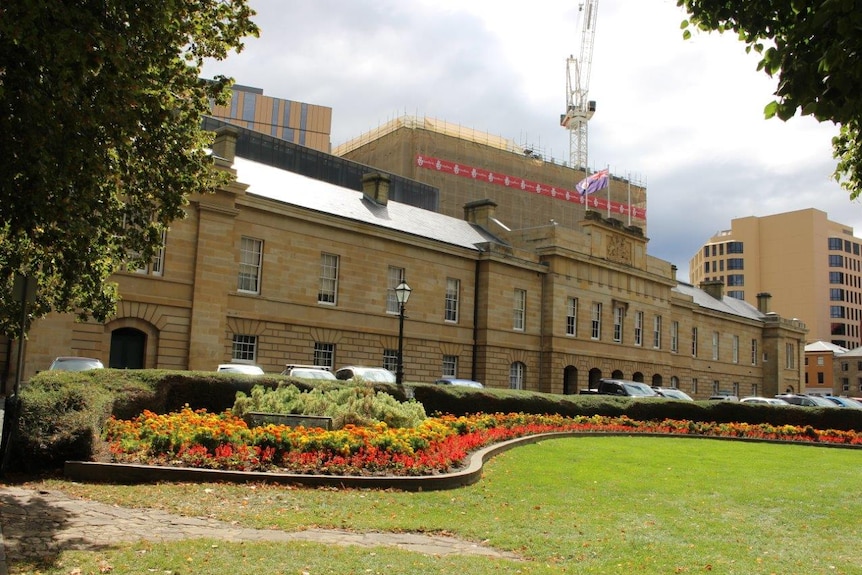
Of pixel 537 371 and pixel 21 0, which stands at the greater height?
pixel 21 0

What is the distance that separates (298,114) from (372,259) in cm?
6947

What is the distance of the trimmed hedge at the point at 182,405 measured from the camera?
10570 millimetres

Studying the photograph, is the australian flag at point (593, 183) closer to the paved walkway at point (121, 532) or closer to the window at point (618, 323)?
the window at point (618, 323)

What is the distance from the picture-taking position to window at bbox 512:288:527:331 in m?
42.5

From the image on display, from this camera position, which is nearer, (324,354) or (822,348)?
(324,354)

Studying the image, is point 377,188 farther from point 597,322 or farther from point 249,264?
point 597,322

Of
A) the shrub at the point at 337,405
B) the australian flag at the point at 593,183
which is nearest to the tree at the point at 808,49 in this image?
the shrub at the point at 337,405

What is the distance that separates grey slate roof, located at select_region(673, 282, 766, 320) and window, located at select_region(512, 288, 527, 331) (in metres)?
21.7

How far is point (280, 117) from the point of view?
98562 mm

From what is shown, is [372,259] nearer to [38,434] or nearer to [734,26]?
[38,434]

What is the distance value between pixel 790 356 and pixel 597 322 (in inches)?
1309

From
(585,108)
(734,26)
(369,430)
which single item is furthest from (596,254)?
(585,108)

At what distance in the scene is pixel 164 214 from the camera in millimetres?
12438

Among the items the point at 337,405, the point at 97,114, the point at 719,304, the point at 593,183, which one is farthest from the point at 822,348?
the point at 97,114
